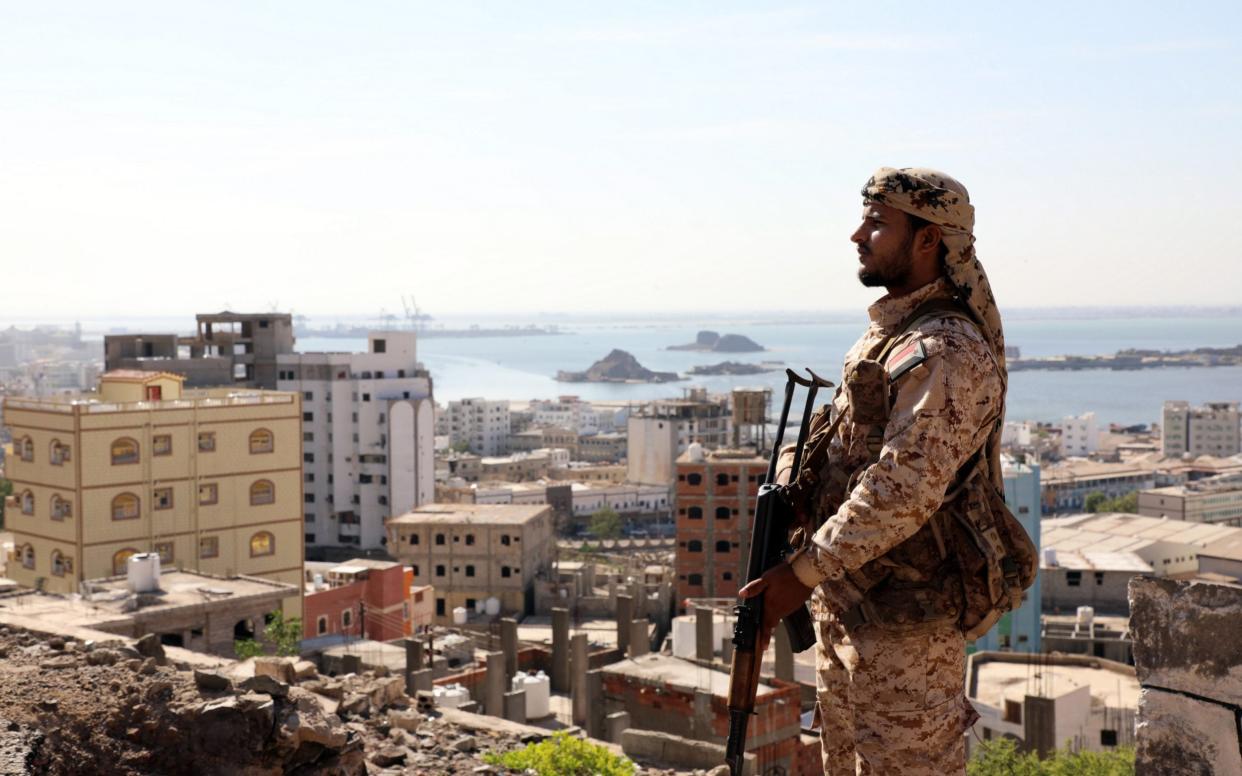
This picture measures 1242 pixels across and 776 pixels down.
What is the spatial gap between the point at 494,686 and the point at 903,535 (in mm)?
18319

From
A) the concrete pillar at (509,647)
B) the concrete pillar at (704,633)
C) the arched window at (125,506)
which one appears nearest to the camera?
the concrete pillar at (704,633)

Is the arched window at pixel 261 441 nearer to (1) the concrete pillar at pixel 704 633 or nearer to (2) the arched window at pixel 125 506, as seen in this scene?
(2) the arched window at pixel 125 506

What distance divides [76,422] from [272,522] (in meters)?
4.22

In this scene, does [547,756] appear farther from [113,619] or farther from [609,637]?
[609,637]

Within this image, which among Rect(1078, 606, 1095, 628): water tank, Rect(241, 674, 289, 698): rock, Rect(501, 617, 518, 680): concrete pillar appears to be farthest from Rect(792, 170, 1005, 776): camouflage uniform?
Rect(1078, 606, 1095, 628): water tank

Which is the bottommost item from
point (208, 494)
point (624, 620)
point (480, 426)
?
point (480, 426)

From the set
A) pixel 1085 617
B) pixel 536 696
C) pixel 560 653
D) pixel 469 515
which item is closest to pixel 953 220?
pixel 536 696

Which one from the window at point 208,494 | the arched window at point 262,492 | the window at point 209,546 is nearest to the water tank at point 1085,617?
the arched window at point 262,492

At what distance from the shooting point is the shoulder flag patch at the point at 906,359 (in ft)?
8.89

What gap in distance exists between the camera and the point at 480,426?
106 metres

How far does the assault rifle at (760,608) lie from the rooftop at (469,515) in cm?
3884

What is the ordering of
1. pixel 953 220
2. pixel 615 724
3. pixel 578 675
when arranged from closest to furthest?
1. pixel 953 220
2. pixel 615 724
3. pixel 578 675

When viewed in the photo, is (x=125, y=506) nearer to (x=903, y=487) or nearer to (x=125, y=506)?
(x=125, y=506)

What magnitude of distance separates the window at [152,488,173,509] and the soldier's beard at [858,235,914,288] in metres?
24.5
